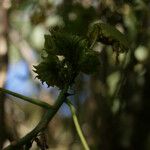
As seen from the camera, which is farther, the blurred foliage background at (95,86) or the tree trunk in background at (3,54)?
the blurred foliage background at (95,86)

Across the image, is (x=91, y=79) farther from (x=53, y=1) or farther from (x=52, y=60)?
(x=52, y=60)

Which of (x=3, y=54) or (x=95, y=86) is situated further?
(x=95, y=86)

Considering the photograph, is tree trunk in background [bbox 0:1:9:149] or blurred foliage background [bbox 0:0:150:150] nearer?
tree trunk in background [bbox 0:1:9:149]

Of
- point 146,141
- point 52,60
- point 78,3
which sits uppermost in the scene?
point 78,3

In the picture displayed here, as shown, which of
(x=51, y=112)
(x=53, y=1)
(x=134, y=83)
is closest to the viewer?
(x=51, y=112)

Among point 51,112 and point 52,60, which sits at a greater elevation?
point 52,60

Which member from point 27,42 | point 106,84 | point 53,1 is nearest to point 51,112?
point 53,1

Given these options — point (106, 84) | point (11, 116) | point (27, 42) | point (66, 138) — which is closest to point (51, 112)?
point (11, 116)

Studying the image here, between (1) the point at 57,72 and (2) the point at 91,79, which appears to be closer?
(1) the point at 57,72

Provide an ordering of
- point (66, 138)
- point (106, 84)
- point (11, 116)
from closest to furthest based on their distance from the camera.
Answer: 1. point (11, 116)
2. point (106, 84)
3. point (66, 138)

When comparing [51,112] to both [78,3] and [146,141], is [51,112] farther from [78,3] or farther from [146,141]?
[146,141]
